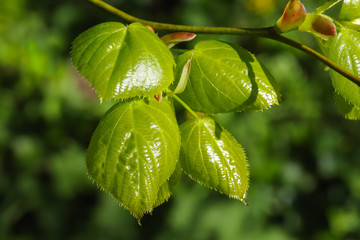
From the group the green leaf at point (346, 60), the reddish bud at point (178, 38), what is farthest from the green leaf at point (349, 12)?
the reddish bud at point (178, 38)

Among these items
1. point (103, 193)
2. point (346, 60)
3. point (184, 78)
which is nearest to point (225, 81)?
point (184, 78)

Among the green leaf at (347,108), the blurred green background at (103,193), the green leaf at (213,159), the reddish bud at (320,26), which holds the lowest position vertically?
the blurred green background at (103,193)

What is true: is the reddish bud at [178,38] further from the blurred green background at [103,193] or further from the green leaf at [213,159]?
the blurred green background at [103,193]

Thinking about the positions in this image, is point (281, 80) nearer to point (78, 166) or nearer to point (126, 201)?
point (78, 166)

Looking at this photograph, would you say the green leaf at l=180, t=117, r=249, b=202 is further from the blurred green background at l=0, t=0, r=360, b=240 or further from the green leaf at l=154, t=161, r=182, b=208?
the blurred green background at l=0, t=0, r=360, b=240

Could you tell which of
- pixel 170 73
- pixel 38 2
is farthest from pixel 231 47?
pixel 38 2

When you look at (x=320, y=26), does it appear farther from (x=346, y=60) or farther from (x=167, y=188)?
(x=167, y=188)
